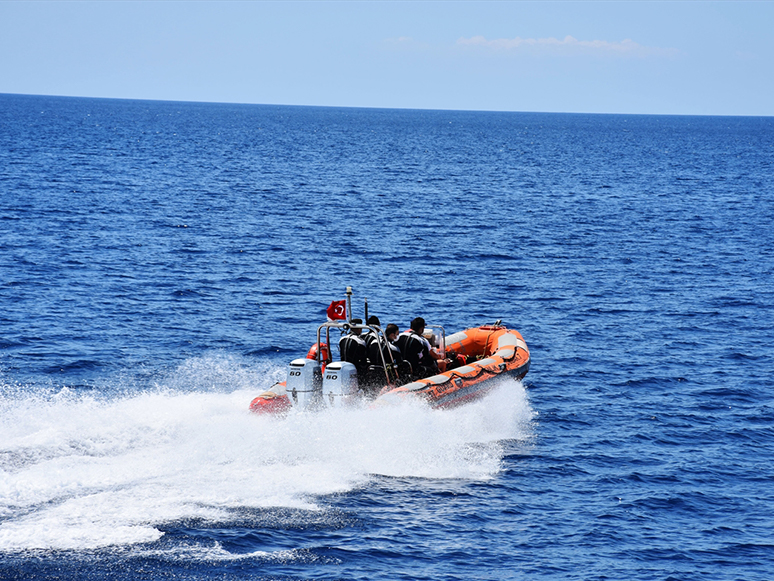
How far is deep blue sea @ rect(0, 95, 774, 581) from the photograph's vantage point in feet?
34.7

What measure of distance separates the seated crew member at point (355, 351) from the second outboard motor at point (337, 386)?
0.48 metres

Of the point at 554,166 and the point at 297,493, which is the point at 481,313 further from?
the point at 554,166

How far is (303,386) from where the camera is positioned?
45.8 ft

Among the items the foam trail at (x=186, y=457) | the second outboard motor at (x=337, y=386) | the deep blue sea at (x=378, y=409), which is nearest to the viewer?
the foam trail at (x=186, y=457)

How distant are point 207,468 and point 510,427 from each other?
246 inches

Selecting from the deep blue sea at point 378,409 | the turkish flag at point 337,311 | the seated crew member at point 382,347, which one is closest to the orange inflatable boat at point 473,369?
the deep blue sea at point 378,409

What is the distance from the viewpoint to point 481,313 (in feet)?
79.5

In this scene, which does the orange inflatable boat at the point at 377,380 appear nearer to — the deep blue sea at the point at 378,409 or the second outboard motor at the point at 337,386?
the second outboard motor at the point at 337,386

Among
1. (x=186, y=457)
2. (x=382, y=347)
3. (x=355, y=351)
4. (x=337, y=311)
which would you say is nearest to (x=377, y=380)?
Result: (x=382, y=347)

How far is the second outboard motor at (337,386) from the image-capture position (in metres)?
13.9

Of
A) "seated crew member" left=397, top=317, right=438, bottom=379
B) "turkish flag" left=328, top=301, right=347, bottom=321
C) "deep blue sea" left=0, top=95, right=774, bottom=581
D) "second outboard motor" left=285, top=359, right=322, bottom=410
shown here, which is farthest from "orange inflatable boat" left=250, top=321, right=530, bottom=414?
"deep blue sea" left=0, top=95, right=774, bottom=581

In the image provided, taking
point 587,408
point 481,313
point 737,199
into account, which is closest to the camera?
point 587,408

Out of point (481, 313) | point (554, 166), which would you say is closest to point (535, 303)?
point (481, 313)

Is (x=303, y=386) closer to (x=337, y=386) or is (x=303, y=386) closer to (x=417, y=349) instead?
(x=337, y=386)
